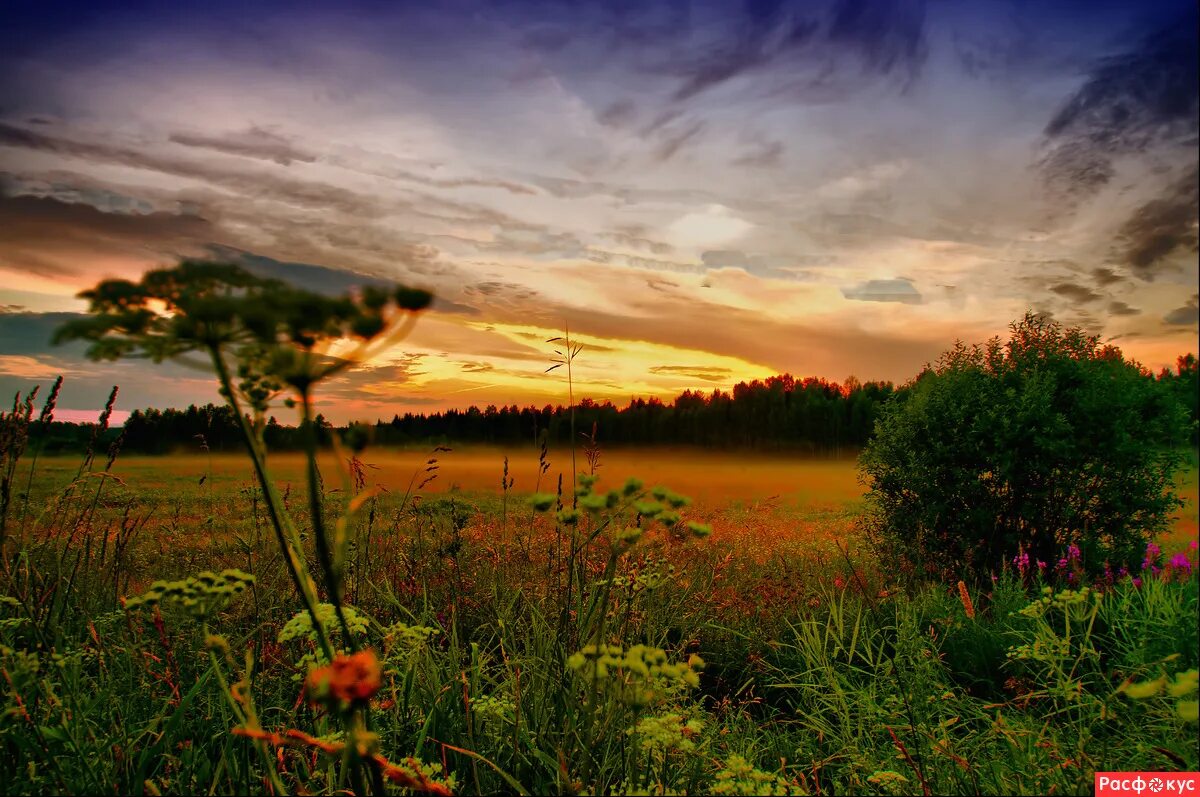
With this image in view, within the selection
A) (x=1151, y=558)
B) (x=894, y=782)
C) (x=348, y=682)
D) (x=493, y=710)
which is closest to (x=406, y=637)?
(x=493, y=710)

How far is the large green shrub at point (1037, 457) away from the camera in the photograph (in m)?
7.14

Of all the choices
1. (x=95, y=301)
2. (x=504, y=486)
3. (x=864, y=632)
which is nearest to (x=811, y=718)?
(x=864, y=632)

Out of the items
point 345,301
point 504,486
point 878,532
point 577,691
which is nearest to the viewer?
point 345,301

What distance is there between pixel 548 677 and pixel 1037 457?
638cm

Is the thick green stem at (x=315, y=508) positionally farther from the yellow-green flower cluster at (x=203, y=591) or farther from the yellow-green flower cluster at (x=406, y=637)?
the yellow-green flower cluster at (x=406, y=637)

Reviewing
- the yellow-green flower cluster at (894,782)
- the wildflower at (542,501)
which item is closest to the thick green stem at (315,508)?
the wildflower at (542,501)

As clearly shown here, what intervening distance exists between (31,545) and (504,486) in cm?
321

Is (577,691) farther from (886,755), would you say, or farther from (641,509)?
(641,509)

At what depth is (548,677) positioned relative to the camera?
311 centimetres

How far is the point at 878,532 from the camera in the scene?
828cm

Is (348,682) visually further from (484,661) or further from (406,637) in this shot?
(484,661)

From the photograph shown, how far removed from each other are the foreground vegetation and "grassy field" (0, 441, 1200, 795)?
24mm

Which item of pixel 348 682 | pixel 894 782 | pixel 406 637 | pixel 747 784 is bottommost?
pixel 894 782

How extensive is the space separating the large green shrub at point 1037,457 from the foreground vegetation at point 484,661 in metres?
0.31
